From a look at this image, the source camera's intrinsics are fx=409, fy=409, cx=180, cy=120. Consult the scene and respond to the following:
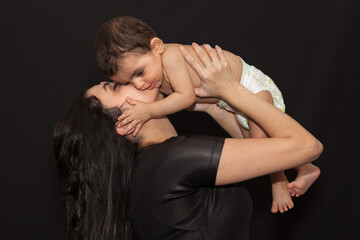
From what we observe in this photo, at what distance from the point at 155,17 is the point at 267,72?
→ 0.62 m

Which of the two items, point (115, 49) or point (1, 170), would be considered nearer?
point (115, 49)

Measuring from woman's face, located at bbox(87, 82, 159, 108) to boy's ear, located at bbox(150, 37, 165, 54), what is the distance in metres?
0.12

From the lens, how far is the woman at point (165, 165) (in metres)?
0.90

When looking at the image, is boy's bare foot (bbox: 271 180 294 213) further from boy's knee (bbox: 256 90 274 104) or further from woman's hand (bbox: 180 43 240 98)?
woman's hand (bbox: 180 43 240 98)

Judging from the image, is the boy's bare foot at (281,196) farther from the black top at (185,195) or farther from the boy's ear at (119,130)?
the boy's ear at (119,130)

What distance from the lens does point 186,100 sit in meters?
1.19

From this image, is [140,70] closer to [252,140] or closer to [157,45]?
[157,45]

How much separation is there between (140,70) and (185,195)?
0.39 metres

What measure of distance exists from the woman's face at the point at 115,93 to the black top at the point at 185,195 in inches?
6.9

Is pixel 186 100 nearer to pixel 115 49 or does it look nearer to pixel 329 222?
pixel 115 49

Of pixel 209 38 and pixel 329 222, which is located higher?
pixel 209 38

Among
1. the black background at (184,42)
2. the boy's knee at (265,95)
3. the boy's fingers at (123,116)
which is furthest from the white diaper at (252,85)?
the black background at (184,42)

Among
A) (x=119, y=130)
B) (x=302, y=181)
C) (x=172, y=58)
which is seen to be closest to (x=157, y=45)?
(x=172, y=58)

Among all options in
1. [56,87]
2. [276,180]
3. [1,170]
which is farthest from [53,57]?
[276,180]
